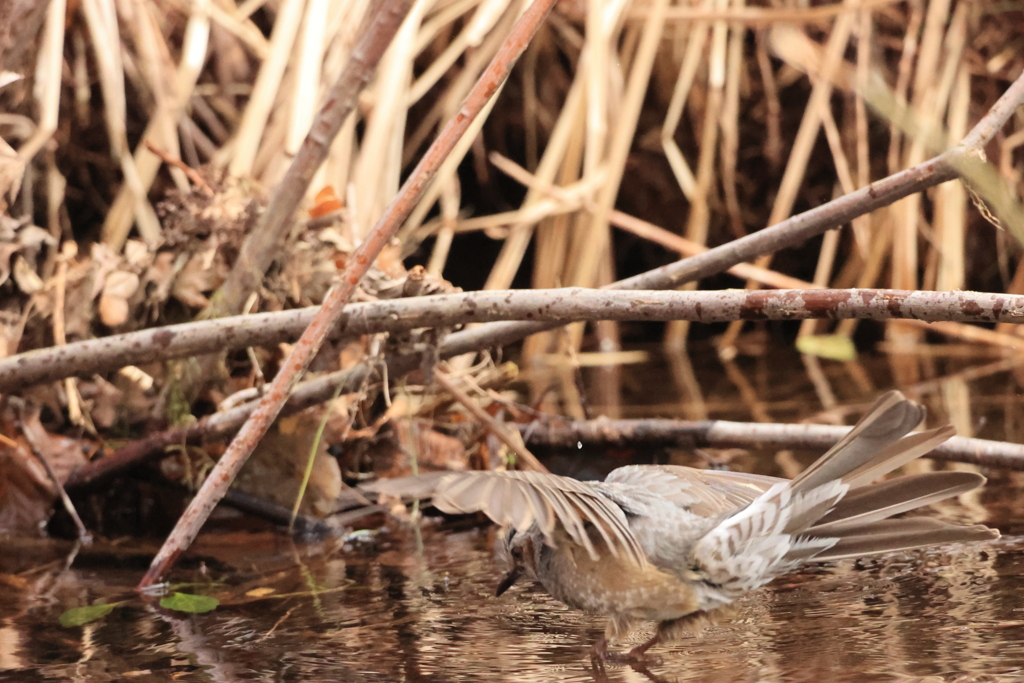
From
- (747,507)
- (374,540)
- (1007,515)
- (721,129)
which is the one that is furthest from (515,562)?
(721,129)

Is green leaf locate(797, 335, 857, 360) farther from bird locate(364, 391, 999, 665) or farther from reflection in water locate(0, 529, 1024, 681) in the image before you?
bird locate(364, 391, 999, 665)

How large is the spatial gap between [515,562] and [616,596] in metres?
0.22

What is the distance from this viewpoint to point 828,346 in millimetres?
4477

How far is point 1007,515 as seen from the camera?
1991 mm

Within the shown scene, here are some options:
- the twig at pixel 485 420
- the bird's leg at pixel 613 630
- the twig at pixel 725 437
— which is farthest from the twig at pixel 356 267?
the twig at pixel 725 437

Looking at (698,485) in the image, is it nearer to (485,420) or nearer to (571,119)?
(485,420)

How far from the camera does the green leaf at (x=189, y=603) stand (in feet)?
5.69

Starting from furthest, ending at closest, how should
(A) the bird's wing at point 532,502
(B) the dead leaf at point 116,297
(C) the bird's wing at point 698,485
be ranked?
(B) the dead leaf at point 116,297
(C) the bird's wing at point 698,485
(A) the bird's wing at point 532,502

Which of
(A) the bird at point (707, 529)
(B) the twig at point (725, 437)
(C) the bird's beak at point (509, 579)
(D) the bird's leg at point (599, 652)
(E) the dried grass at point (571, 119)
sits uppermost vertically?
(E) the dried grass at point (571, 119)

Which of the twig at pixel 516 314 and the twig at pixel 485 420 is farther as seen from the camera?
the twig at pixel 485 420

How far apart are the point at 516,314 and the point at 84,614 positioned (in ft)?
2.78

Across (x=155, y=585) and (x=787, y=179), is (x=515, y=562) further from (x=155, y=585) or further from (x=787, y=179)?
(x=787, y=179)

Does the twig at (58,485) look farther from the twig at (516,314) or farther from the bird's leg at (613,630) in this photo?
the bird's leg at (613,630)

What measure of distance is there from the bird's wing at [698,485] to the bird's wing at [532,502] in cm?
21
